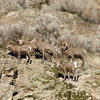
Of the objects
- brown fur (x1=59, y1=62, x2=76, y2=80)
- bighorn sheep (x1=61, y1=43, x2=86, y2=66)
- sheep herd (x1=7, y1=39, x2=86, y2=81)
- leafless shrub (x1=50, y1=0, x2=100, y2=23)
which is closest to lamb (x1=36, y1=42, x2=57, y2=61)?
sheep herd (x1=7, y1=39, x2=86, y2=81)

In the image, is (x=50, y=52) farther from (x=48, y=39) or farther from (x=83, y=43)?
(x=83, y=43)

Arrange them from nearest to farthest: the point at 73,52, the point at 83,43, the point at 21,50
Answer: the point at 21,50, the point at 73,52, the point at 83,43

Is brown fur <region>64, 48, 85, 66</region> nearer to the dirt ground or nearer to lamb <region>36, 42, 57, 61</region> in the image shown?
lamb <region>36, 42, 57, 61</region>

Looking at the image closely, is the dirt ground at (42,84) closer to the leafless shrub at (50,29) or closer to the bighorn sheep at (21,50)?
the bighorn sheep at (21,50)

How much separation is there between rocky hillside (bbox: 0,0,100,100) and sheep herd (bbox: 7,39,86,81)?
306 mm

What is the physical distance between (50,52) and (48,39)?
248 cm

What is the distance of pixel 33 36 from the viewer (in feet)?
51.5

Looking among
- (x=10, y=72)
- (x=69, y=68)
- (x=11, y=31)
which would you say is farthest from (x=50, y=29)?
(x=10, y=72)

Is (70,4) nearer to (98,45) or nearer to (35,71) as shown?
(98,45)

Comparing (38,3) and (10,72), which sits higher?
(38,3)

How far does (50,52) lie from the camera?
44.3ft

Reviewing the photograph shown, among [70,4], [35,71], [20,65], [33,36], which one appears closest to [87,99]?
[35,71]

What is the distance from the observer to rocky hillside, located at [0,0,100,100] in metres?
10.5

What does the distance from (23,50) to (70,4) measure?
852 cm
